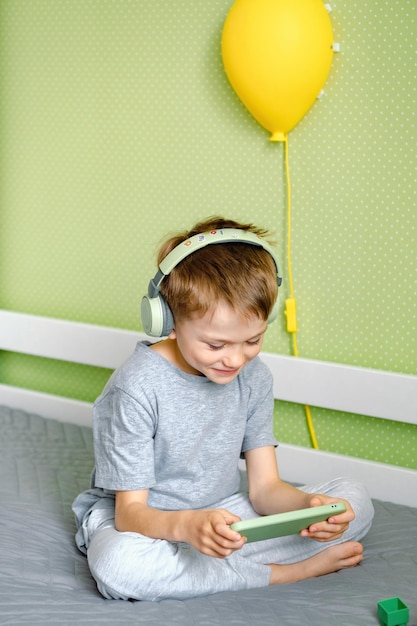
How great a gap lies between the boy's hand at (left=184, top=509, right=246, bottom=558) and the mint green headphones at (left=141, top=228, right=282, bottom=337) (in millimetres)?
266

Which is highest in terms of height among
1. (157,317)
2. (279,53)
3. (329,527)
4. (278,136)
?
(279,53)

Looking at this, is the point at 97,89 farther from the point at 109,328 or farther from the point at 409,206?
the point at 409,206

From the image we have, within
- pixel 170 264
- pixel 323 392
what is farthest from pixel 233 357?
Answer: pixel 323 392

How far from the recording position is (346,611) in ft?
3.64

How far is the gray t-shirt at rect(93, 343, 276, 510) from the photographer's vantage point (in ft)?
4.00

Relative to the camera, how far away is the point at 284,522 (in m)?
1.04

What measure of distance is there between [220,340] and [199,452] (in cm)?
23

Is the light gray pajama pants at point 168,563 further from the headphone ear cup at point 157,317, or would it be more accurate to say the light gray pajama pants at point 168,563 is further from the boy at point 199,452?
the headphone ear cup at point 157,317

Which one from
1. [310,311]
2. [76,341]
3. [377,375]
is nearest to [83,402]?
[76,341]

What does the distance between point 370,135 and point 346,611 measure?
35.9 inches

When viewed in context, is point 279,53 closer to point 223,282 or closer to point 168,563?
point 223,282

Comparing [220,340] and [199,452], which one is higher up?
[220,340]

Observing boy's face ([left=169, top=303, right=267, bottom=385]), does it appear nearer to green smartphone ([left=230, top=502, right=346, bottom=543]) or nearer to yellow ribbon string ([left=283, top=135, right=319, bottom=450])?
green smartphone ([left=230, top=502, right=346, bottom=543])

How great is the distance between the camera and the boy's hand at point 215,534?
1032 mm
